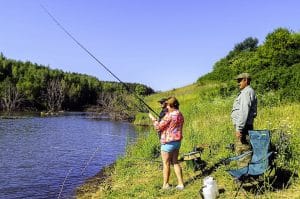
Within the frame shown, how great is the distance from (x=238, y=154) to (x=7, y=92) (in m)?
88.8

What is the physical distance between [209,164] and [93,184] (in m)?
4.64

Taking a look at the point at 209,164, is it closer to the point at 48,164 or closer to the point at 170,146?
the point at 170,146

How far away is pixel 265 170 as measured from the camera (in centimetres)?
848

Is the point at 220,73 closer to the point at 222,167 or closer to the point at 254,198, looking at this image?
the point at 222,167

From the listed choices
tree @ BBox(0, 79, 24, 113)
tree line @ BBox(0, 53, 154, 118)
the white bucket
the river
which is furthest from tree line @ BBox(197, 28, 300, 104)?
tree @ BBox(0, 79, 24, 113)

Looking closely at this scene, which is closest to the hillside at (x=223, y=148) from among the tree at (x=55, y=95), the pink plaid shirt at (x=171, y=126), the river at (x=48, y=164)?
the pink plaid shirt at (x=171, y=126)

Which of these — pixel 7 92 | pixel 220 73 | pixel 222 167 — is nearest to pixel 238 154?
pixel 222 167

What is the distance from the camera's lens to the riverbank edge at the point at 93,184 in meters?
13.6

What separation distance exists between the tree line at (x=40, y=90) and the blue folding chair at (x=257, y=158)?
75.9m

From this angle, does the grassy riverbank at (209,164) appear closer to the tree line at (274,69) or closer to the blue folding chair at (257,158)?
the blue folding chair at (257,158)

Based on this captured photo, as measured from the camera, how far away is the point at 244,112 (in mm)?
9406

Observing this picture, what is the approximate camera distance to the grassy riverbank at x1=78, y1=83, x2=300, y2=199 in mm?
9531

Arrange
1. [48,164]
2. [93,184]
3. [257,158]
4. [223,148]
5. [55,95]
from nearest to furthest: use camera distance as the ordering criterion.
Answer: [257,158] < [223,148] < [93,184] < [48,164] < [55,95]

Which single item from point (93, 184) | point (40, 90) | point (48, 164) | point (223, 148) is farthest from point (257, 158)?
point (40, 90)
